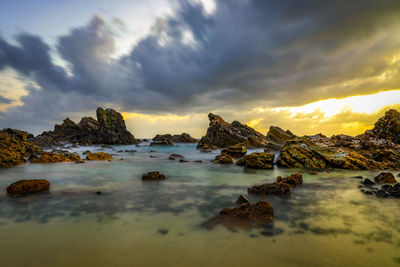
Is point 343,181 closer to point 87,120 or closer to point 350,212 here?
point 350,212

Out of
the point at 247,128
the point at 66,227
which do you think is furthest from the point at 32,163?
the point at 247,128

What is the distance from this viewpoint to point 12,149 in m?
20.3

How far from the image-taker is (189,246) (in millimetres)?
4562

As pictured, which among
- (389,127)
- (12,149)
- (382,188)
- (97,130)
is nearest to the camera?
(382,188)

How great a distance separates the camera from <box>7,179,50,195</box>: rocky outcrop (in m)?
8.77

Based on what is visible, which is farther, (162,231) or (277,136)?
(277,136)

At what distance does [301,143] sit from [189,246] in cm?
1883

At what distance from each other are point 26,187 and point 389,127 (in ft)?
111

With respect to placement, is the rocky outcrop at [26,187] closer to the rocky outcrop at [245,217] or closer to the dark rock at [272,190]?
the rocky outcrop at [245,217]

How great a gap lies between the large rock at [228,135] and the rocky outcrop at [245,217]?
4379cm

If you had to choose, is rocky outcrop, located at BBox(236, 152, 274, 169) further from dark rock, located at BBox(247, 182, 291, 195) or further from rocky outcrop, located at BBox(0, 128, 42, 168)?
rocky outcrop, located at BBox(0, 128, 42, 168)

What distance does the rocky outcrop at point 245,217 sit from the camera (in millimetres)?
5656

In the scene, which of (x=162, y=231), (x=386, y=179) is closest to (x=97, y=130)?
(x=162, y=231)

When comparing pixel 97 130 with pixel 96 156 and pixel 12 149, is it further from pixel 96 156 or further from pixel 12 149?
pixel 12 149
